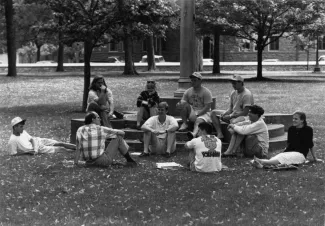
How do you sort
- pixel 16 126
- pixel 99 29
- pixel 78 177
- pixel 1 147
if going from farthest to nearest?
pixel 99 29 → pixel 1 147 → pixel 16 126 → pixel 78 177

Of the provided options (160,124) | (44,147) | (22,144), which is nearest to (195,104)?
(160,124)

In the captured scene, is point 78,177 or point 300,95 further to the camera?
point 300,95

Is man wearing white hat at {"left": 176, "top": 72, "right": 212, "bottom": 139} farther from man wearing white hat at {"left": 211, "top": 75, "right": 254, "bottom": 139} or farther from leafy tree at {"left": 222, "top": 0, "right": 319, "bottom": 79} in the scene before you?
leafy tree at {"left": 222, "top": 0, "right": 319, "bottom": 79}

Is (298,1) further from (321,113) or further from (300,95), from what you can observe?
(321,113)

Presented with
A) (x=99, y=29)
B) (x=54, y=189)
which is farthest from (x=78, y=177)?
(x=99, y=29)

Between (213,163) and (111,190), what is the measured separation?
6.27 ft

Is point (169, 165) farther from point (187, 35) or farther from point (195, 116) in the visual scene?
point (187, 35)

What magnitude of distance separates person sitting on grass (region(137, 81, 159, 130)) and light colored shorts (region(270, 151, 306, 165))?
3.10 meters

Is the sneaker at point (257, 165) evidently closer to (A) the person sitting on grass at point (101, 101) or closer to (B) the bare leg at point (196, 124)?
(B) the bare leg at point (196, 124)

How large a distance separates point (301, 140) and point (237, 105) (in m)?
1.99

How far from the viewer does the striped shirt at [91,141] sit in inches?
433

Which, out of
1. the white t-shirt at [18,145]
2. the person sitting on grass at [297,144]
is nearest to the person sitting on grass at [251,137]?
the person sitting on grass at [297,144]

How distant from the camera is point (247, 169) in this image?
1083 centimetres

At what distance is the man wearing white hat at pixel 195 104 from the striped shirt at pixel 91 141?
2373mm
